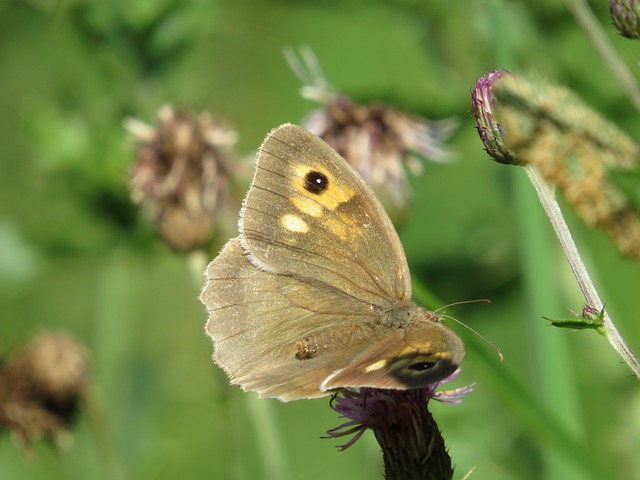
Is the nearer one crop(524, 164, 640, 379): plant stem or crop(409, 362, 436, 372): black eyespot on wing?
crop(524, 164, 640, 379): plant stem

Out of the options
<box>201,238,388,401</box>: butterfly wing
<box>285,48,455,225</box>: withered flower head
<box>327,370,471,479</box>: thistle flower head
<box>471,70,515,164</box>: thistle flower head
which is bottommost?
<box>327,370,471,479</box>: thistle flower head

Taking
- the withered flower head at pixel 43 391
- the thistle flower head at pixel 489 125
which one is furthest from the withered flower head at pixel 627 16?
the withered flower head at pixel 43 391

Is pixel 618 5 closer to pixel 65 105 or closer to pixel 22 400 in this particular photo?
pixel 22 400

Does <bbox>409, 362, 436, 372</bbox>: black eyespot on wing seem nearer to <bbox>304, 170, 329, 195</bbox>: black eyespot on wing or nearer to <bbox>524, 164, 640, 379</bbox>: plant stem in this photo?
<bbox>524, 164, 640, 379</bbox>: plant stem

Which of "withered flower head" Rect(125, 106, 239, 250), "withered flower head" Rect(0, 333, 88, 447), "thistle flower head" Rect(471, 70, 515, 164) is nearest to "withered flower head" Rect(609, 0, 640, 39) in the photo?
"thistle flower head" Rect(471, 70, 515, 164)

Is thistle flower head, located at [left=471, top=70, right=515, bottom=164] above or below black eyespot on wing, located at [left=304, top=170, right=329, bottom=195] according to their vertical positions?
below

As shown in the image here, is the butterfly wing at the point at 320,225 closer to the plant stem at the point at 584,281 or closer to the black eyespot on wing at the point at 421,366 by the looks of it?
the black eyespot on wing at the point at 421,366

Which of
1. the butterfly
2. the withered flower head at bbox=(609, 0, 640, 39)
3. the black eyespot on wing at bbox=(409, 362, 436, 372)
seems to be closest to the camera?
the black eyespot on wing at bbox=(409, 362, 436, 372)
